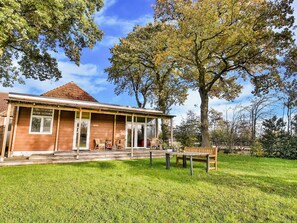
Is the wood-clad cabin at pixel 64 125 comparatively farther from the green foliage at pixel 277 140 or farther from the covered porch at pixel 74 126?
the green foliage at pixel 277 140

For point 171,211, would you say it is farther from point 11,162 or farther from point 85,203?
point 11,162

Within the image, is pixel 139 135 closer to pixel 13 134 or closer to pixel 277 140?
pixel 13 134

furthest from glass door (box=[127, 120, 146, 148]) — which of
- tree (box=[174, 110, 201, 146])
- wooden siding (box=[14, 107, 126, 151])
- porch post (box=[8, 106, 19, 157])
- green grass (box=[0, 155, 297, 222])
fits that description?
green grass (box=[0, 155, 297, 222])

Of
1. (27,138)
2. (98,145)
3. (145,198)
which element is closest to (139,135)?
(98,145)

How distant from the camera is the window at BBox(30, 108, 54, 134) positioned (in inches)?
443

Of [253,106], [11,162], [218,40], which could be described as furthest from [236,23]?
[11,162]

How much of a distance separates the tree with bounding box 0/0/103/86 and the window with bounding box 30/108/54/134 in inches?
162

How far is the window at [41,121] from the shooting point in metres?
11.3

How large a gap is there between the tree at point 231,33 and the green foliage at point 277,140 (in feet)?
12.5

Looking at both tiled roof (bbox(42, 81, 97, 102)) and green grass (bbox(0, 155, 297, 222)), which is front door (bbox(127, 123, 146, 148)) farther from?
green grass (bbox(0, 155, 297, 222))

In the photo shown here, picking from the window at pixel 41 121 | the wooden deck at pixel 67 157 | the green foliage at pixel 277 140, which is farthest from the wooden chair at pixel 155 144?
the green foliage at pixel 277 140

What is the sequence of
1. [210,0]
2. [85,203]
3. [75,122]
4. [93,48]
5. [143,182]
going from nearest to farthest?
[85,203] → [143,182] → [210,0] → [75,122] → [93,48]

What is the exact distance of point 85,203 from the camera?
416 centimetres

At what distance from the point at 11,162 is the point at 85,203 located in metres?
6.71
